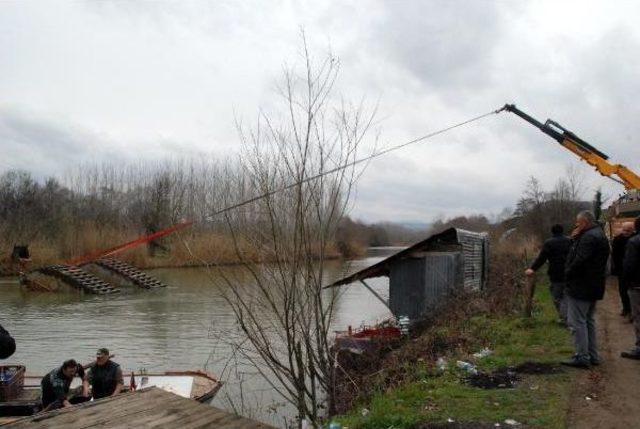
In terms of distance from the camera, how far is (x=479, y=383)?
7.65 meters

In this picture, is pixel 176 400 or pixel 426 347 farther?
pixel 426 347

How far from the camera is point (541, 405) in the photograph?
646cm

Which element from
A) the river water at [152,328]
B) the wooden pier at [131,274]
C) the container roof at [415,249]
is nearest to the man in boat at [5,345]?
the river water at [152,328]

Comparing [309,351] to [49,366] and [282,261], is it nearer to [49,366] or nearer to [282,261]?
[282,261]

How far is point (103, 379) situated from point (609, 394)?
26.0 feet

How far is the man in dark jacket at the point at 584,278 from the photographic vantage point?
24.4 ft

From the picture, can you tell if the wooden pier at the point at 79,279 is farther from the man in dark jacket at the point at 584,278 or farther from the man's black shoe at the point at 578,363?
the man in dark jacket at the point at 584,278

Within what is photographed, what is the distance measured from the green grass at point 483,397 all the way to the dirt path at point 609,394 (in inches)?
6.6

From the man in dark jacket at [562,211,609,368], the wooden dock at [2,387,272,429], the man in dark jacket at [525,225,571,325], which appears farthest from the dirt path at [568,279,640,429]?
the wooden dock at [2,387,272,429]

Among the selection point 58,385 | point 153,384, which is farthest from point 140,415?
point 153,384

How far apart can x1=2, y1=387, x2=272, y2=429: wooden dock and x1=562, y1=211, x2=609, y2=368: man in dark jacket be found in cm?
612

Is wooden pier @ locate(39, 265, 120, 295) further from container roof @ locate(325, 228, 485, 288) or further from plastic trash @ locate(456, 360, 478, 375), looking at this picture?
plastic trash @ locate(456, 360, 478, 375)

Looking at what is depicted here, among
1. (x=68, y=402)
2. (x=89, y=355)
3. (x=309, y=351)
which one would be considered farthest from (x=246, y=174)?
(x=89, y=355)

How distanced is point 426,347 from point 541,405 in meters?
4.36
